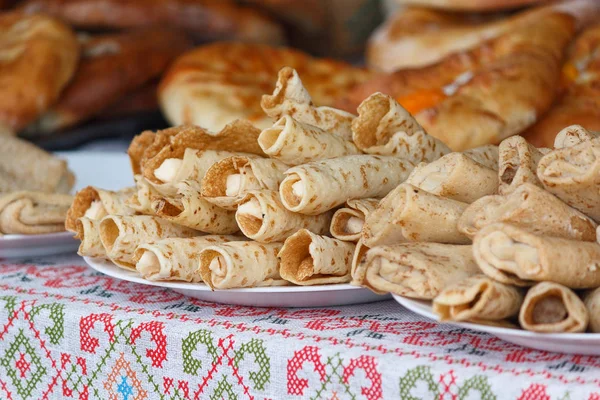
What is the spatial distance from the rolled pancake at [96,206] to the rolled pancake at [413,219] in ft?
1.66

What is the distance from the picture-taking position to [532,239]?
882mm

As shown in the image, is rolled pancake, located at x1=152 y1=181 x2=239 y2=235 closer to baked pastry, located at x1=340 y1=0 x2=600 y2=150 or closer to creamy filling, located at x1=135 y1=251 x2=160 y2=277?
creamy filling, located at x1=135 y1=251 x2=160 y2=277

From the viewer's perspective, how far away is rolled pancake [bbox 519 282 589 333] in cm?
86

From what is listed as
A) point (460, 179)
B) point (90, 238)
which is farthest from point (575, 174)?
point (90, 238)

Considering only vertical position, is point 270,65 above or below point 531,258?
above

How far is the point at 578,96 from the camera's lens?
230 cm

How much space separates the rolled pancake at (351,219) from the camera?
3.79 feet

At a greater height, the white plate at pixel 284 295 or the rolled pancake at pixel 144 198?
the rolled pancake at pixel 144 198

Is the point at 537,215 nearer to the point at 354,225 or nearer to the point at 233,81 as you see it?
the point at 354,225

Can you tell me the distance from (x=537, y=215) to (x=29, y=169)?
4.32ft

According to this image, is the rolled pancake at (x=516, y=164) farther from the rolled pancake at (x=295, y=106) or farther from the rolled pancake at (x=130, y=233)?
the rolled pancake at (x=130, y=233)

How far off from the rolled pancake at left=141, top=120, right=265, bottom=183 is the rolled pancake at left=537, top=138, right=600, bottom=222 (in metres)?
0.51

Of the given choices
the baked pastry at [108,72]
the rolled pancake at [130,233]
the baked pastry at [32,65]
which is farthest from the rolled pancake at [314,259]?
the baked pastry at [108,72]

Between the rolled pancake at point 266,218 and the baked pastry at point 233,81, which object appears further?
the baked pastry at point 233,81
